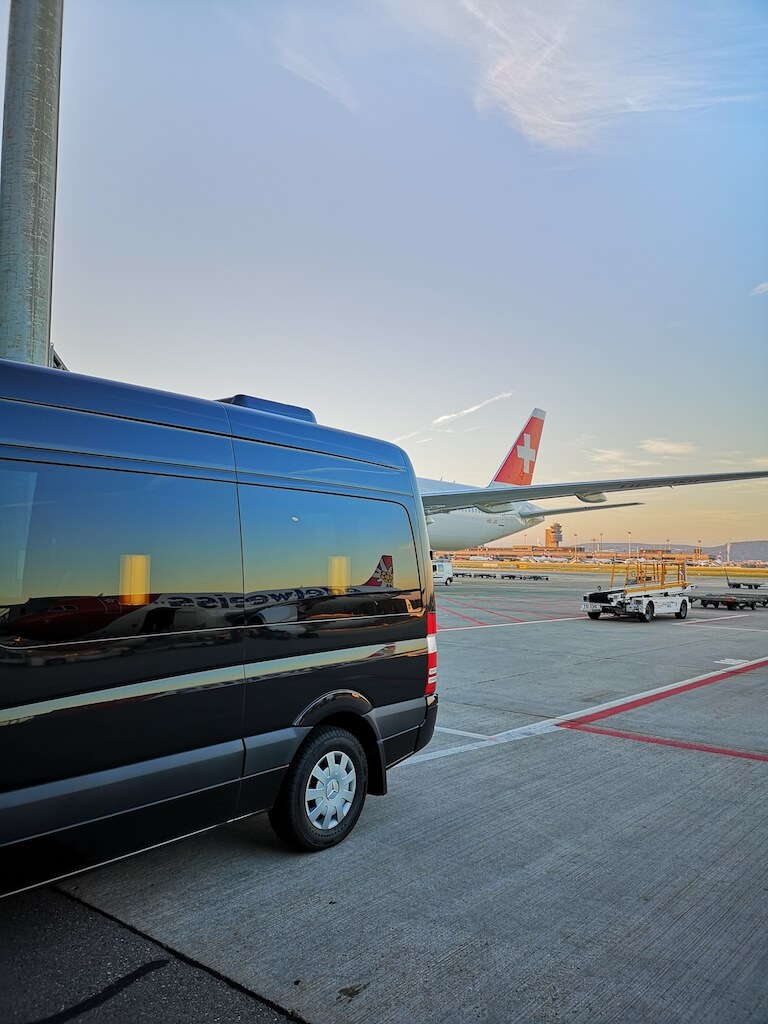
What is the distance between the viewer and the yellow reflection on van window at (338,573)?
4277 millimetres

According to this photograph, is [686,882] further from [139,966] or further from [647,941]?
[139,966]

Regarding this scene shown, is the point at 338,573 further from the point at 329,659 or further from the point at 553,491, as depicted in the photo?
the point at 553,491

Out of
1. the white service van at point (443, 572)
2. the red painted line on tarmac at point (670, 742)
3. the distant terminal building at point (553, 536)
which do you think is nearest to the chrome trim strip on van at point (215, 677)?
the red painted line on tarmac at point (670, 742)

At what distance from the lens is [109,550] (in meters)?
3.17

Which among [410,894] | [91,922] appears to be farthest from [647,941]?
[91,922]

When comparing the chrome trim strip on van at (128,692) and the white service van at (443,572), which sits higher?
the white service van at (443,572)

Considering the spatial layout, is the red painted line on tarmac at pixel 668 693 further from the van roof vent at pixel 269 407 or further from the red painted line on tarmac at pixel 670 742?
the van roof vent at pixel 269 407

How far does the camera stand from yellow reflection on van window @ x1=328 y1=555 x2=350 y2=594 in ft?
14.0

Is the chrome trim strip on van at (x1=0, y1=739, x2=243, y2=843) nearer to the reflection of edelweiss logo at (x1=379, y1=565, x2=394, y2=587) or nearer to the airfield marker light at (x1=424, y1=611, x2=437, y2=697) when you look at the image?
the reflection of edelweiss logo at (x1=379, y1=565, x2=394, y2=587)

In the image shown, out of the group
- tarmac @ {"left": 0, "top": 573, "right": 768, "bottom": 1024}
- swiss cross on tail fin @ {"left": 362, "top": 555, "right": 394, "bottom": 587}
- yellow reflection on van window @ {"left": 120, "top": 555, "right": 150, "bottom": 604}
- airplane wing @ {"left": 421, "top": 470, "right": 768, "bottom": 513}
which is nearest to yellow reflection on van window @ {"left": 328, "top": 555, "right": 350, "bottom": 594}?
swiss cross on tail fin @ {"left": 362, "top": 555, "right": 394, "bottom": 587}

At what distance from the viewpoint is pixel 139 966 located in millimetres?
2945

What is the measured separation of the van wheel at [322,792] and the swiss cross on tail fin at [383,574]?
908 mm

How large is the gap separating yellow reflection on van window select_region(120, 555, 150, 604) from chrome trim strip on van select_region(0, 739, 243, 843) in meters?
0.74

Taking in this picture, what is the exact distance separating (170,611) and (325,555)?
113 centimetres
